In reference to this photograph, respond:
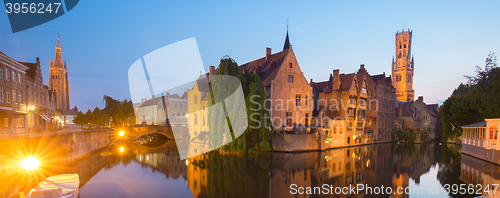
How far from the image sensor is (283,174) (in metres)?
19.0

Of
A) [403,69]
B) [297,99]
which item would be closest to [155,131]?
[297,99]

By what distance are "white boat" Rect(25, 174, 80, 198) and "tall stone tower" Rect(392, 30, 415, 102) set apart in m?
114

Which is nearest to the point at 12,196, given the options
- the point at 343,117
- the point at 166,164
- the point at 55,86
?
the point at 166,164

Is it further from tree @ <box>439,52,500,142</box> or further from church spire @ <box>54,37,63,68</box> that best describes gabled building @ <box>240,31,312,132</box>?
church spire @ <box>54,37,63,68</box>

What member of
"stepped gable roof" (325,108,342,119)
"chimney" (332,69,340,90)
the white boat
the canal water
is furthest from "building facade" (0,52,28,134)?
"chimney" (332,69,340,90)

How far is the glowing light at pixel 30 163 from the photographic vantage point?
1622cm

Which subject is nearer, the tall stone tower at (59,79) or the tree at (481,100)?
the tree at (481,100)

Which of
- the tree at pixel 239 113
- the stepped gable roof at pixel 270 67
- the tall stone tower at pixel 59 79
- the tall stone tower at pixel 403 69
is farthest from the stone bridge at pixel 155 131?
the tall stone tower at pixel 403 69

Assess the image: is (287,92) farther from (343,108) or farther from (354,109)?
(354,109)

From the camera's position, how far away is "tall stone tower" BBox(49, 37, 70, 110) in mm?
93062

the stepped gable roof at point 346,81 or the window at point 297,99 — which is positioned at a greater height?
the stepped gable roof at point 346,81

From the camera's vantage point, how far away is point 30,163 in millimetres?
16719

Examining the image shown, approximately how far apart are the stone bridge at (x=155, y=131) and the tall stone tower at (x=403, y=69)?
92629mm

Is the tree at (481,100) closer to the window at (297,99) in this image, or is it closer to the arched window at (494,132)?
the arched window at (494,132)
